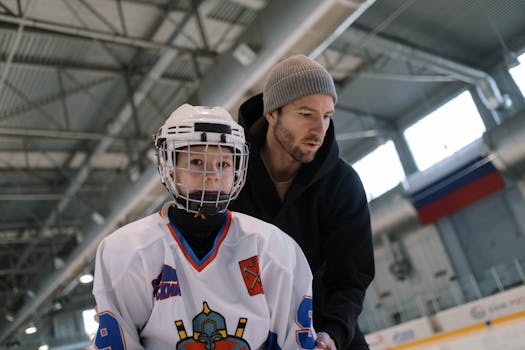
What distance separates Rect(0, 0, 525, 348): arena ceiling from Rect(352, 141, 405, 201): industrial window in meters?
0.41

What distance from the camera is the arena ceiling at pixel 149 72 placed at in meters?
7.64

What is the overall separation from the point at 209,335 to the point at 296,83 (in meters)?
1.00

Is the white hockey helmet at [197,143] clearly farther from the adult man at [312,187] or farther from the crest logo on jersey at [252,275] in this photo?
the adult man at [312,187]

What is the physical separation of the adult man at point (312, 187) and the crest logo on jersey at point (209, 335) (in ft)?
1.77

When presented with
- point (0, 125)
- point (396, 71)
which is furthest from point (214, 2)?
point (396, 71)

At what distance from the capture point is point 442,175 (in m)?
14.6

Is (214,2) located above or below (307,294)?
above

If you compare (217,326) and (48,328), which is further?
(48,328)

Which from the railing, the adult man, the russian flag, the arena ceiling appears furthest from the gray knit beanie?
the russian flag

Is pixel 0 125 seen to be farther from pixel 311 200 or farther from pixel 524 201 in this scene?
pixel 524 201

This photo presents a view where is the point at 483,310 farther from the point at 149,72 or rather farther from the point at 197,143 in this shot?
the point at 197,143

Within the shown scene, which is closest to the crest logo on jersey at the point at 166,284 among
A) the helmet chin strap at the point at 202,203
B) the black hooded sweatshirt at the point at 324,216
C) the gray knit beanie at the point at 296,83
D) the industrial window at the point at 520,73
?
the helmet chin strap at the point at 202,203

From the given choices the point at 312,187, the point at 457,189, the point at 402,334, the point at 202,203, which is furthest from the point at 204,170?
the point at 457,189

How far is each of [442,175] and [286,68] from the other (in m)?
13.3
